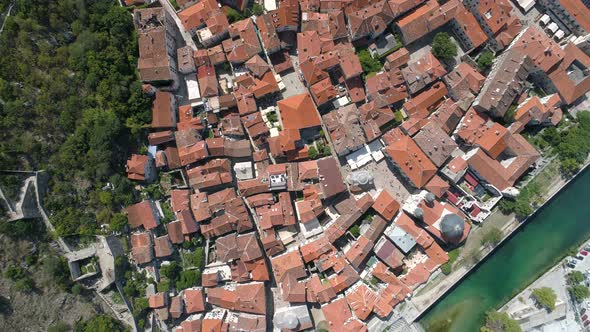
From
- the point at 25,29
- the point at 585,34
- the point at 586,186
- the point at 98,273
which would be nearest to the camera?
the point at 25,29

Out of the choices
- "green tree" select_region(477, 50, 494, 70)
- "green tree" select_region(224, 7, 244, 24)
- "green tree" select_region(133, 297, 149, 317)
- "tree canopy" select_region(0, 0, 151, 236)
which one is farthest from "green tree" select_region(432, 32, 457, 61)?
"green tree" select_region(133, 297, 149, 317)

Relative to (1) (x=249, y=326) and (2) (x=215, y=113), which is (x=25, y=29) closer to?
(2) (x=215, y=113)

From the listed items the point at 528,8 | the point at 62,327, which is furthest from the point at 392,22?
the point at 62,327

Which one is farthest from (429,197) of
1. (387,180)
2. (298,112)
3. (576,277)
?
(576,277)

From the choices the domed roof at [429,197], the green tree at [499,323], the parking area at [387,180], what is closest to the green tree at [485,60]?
the parking area at [387,180]

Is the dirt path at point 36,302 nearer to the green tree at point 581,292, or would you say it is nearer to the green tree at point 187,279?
the green tree at point 187,279
